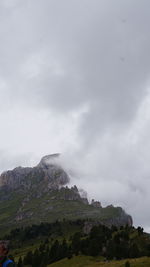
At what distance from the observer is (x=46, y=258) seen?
489 ft

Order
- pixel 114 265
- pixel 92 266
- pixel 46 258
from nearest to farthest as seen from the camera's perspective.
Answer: pixel 114 265 → pixel 92 266 → pixel 46 258

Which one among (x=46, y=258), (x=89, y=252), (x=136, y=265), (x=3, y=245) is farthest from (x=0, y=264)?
(x=46, y=258)

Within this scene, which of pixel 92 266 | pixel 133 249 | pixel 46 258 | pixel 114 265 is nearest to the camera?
pixel 114 265

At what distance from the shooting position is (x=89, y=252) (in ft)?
454

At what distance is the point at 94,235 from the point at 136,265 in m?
80.9

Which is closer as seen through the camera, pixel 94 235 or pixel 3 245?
pixel 3 245

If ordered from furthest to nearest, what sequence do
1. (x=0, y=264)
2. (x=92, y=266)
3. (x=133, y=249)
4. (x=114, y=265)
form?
(x=133, y=249), (x=92, y=266), (x=114, y=265), (x=0, y=264)

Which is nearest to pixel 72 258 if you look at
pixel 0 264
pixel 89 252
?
pixel 89 252

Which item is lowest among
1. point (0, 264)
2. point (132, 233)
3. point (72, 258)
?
point (0, 264)

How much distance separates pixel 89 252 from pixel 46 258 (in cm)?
2482

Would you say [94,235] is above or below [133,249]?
above

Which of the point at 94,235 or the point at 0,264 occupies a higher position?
the point at 94,235

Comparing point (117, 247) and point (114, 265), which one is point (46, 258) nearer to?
point (117, 247)

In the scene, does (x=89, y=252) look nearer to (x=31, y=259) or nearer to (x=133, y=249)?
(x=133, y=249)
